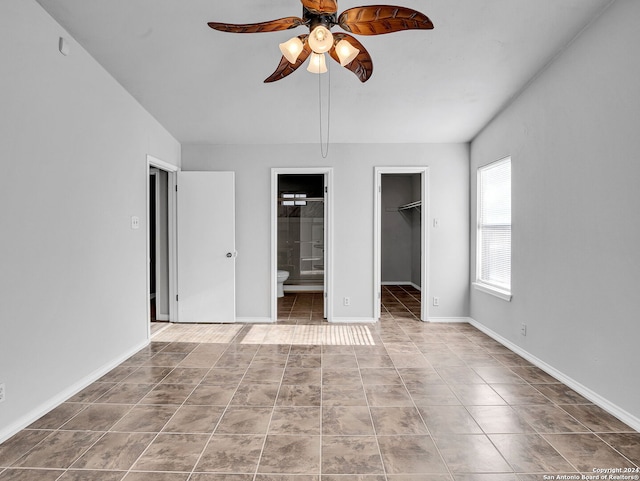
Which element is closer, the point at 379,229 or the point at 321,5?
the point at 321,5

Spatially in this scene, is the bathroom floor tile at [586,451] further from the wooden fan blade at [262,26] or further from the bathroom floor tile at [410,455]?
the wooden fan blade at [262,26]

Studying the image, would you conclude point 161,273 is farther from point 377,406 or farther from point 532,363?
point 532,363

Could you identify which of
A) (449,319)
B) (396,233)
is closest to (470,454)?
(449,319)

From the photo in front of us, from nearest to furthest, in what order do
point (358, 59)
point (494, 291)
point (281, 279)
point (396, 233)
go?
point (358, 59) < point (494, 291) < point (281, 279) < point (396, 233)

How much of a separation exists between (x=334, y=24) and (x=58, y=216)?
225 centimetres

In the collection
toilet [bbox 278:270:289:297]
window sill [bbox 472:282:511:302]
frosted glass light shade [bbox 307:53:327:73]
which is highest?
frosted glass light shade [bbox 307:53:327:73]

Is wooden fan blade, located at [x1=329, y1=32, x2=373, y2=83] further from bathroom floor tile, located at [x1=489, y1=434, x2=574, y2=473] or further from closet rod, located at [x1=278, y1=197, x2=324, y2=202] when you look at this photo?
closet rod, located at [x1=278, y1=197, x2=324, y2=202]

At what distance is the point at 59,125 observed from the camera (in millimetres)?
2588

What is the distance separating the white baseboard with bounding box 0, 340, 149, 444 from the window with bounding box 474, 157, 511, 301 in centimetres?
381

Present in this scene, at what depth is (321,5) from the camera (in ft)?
5.83

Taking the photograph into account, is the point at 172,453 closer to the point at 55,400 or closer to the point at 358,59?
the point at 55,400

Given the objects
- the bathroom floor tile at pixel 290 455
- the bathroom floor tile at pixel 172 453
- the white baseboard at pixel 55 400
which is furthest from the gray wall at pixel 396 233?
the bathroom floor tile at pixel 172 453

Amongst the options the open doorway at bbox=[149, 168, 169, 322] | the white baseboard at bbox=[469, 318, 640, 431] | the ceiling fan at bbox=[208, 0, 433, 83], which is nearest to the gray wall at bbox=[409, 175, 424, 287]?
the white baseboard at bbox=[469, 318, 640, 431]

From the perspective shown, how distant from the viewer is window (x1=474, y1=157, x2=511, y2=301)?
3.88 metres
